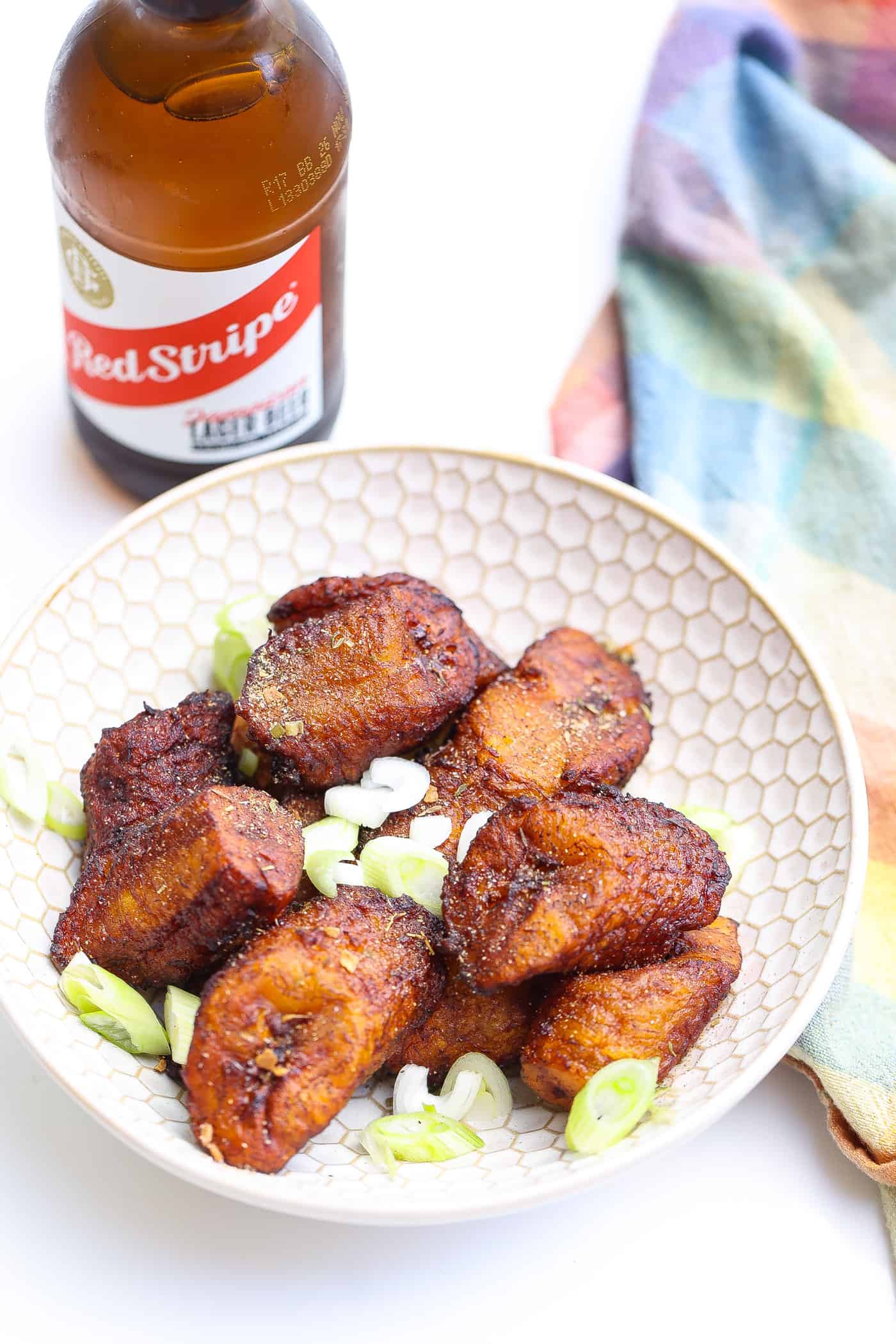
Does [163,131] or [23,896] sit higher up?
[163,131]

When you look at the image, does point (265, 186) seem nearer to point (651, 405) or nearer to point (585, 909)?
point (651, 405)

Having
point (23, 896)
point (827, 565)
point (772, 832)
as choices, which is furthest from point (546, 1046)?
point (827, 565)

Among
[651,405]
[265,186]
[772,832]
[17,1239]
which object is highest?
[265,186]

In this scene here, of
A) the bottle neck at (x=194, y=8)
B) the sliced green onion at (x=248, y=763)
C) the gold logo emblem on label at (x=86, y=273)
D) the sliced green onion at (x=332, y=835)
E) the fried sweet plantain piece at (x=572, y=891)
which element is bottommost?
the sliced green onion at (x=248, y=763)

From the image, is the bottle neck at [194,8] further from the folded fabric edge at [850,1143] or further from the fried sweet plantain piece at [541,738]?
the folded fabric edge at [850,1143]

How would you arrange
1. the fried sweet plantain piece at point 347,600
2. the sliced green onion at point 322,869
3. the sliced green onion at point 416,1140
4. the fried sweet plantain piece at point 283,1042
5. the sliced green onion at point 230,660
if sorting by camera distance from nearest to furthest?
the fried sweet plantain piece at point 283,1042
the sliced green onion at point 416,1140
the sliced green onion at point 322,869
the fried sweet plantain piece at point 347,600
the sliced green onion at point 230,660

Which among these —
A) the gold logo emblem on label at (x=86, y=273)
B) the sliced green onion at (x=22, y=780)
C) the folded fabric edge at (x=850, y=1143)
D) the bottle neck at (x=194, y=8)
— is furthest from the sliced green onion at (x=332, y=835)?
the bottle neck at (x=194, y=8)
